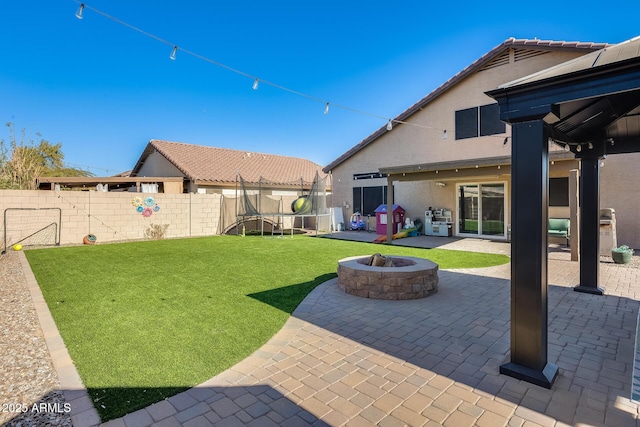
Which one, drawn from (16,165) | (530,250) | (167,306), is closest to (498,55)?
(530,250)

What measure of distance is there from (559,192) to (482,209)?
2.38 metres

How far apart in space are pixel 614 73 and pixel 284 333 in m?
3.61

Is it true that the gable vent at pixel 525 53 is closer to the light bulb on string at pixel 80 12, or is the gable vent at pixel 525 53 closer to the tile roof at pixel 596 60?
the tile roof at pixel 596 60

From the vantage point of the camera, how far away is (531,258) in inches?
102

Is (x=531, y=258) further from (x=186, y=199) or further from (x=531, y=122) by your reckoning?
(x=186, y=199)

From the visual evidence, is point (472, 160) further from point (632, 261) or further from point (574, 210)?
point (632, 261)

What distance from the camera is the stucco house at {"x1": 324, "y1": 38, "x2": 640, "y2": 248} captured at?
9258mm

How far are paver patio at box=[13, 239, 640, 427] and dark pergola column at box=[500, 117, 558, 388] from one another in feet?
0.48

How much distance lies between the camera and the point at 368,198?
49.7 feet

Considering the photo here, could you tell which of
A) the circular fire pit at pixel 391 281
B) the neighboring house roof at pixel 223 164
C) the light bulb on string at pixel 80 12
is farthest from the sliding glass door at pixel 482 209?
the light bulb on string at pixel 80 12

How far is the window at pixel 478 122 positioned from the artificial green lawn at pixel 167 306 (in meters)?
5.03

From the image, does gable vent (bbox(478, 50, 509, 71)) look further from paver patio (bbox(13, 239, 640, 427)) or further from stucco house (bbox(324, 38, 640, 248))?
paver patio (bbox(13, 239, 640, 427))

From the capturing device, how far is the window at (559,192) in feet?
33.7

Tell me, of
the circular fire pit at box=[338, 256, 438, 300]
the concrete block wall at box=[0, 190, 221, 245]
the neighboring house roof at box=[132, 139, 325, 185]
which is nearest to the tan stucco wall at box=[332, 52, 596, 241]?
the neighboring house roof at box=[132, 139, 325, 185]
